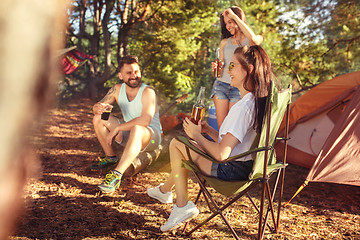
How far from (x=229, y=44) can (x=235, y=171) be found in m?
1.89

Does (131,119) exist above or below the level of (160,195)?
above

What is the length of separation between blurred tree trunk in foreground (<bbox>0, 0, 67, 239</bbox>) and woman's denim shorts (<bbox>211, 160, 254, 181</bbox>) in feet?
6.25

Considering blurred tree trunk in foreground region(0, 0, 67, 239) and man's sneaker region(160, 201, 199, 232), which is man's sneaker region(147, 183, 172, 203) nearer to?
man's sneaker region(160, 201, 199, 232)

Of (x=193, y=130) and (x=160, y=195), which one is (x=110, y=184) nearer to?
(x=160, y=195)

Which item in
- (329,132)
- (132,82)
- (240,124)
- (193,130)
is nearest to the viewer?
(240,124)

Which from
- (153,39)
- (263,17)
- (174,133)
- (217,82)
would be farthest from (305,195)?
(263,17)

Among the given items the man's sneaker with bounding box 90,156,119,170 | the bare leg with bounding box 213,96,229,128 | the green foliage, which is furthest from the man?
the green foliage

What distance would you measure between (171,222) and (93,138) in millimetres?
3764

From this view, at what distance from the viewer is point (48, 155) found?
435 centimetres

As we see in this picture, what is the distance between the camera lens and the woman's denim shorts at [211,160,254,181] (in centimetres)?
221

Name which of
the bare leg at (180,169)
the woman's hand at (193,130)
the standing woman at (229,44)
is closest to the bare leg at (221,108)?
the standing woman at (229,44)

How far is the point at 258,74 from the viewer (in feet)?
6.86

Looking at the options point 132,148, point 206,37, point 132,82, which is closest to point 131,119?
point 132,82

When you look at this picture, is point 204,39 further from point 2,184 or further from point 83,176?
point 2,184
